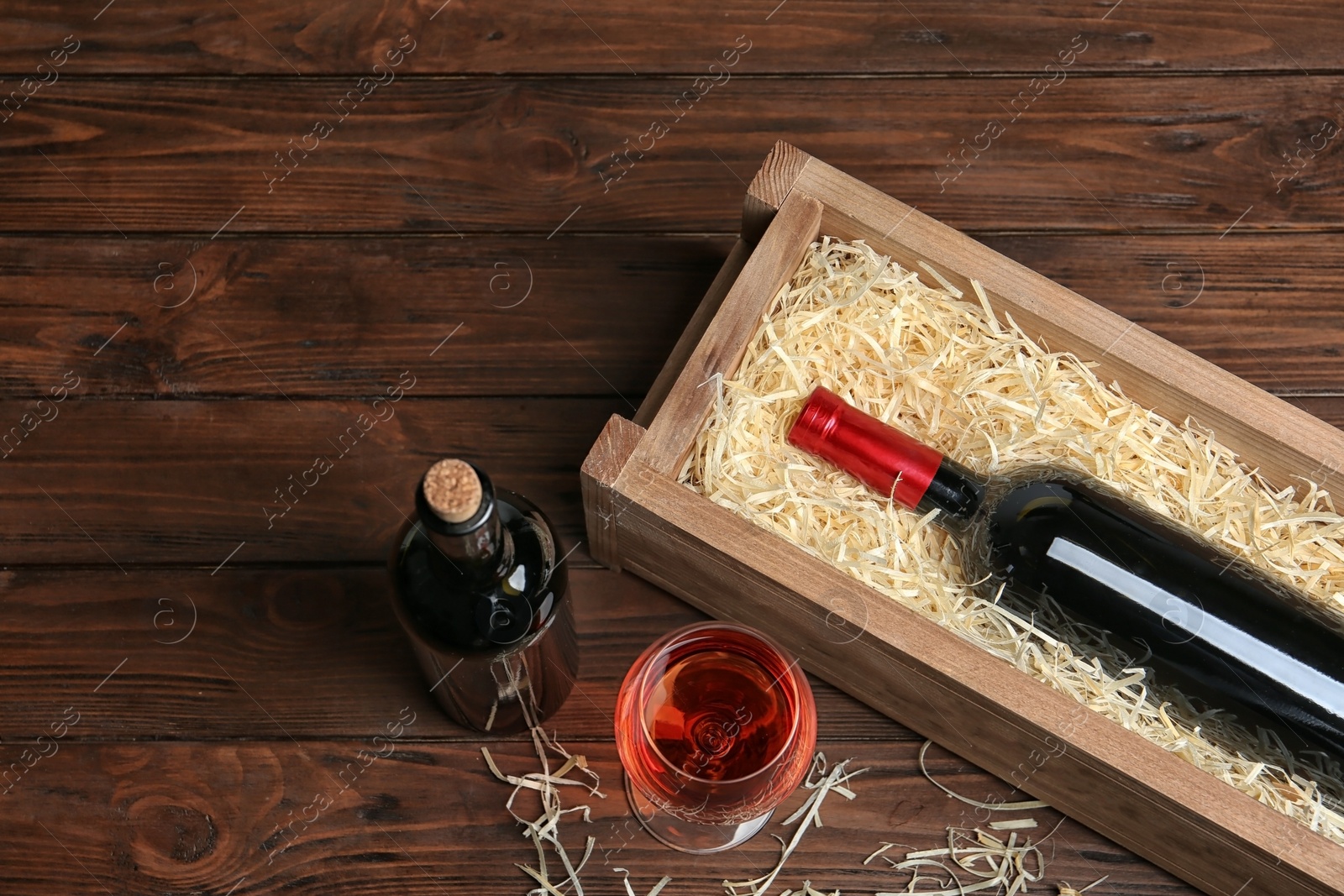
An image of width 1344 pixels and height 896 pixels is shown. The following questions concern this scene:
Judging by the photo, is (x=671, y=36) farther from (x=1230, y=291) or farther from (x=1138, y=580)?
(x=1138, y=580)

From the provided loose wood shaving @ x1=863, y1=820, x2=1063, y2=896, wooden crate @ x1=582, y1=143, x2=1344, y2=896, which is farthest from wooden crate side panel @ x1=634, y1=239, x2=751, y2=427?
loose wood shaving @ x1=863, y1=820, x2=1063, y2=896

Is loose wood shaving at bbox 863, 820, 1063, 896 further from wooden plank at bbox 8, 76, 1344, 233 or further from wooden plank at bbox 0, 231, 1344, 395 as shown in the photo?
wooden plank at bbox 8, 76, 1344, 233

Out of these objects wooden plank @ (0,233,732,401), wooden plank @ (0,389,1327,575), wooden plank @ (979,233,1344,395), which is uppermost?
wooden plank @ (979,233,1344,395)

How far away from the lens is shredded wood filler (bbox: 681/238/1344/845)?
3.53 ft

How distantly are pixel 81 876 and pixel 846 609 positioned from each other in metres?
0.88

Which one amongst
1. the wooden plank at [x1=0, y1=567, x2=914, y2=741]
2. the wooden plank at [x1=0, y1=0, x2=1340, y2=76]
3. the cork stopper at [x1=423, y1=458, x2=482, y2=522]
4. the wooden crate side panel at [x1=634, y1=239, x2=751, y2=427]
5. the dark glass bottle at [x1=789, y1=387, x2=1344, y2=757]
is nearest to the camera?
the cork stopper at [x1=423, y1=458, x2=482, y2=522]

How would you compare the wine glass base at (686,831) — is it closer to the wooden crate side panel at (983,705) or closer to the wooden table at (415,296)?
the wooden table at (415,296)

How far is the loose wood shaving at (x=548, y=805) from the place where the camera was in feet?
3.94

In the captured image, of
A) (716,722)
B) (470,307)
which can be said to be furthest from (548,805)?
(470,307)

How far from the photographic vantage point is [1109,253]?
4.73 feet

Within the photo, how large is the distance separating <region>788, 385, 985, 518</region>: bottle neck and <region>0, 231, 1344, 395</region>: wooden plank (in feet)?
1.18

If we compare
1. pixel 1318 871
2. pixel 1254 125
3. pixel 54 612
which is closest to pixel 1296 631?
pixel 1318 871

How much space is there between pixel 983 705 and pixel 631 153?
829mm

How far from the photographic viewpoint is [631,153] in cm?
147
